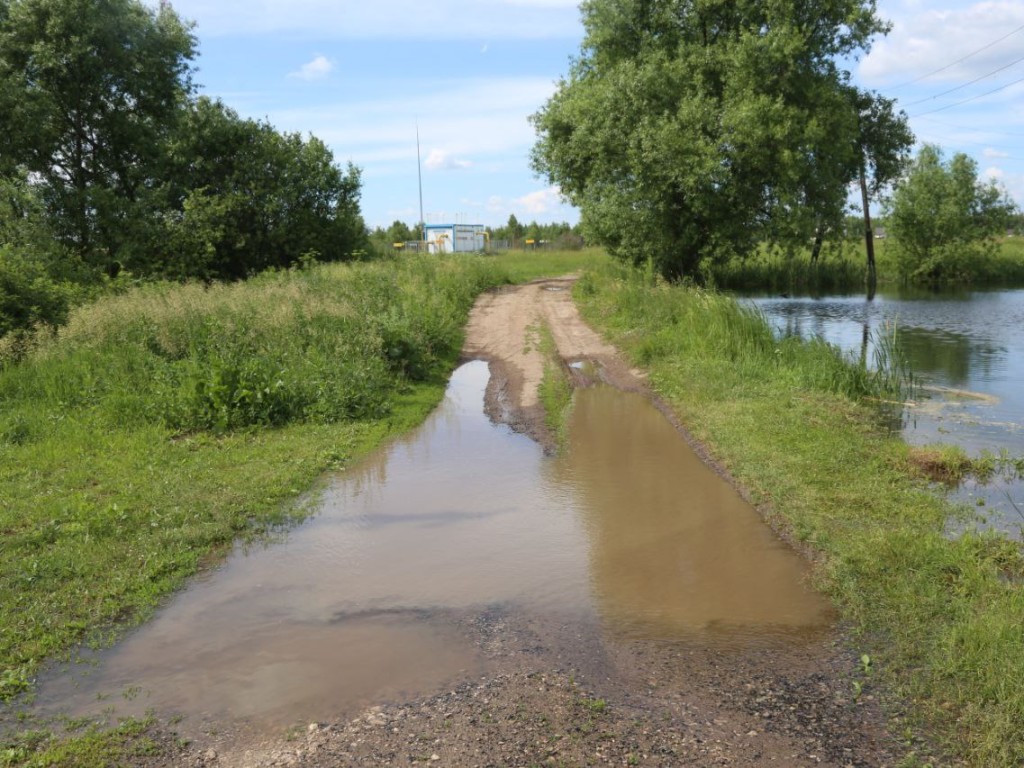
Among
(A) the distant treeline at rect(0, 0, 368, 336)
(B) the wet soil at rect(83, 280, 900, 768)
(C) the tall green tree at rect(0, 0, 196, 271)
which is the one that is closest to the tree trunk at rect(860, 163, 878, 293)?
(A) the distant treeline at rect(0, 0, 368, 336)

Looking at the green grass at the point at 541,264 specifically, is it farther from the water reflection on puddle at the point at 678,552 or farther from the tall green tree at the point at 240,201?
the water reflection on puddle at the point at 678,552

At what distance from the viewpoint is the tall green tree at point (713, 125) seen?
2322cm

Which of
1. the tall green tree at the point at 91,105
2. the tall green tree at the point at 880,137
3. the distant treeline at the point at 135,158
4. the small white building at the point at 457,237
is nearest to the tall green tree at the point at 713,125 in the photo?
the tall green tree at the point at 880,137

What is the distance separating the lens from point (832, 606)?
599 centimetres

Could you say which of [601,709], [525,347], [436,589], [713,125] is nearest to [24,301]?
[525,347]

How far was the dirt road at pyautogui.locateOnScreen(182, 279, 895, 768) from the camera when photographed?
4.21 m

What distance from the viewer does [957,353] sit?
19.3 metres

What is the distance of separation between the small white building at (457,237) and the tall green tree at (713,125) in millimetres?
32649

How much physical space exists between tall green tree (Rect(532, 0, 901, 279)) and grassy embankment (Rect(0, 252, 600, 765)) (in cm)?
945

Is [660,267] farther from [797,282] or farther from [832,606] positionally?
[832,606]

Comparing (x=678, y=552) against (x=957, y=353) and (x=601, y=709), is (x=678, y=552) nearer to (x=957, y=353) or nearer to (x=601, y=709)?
(x=601, y=709)

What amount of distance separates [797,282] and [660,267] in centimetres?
1559

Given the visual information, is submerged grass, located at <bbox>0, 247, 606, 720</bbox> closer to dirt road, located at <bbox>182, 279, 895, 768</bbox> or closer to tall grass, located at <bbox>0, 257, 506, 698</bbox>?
tall grass, located at <bbox>0, 257, 506, 698</bbox>

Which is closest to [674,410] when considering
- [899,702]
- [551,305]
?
[899,702]
